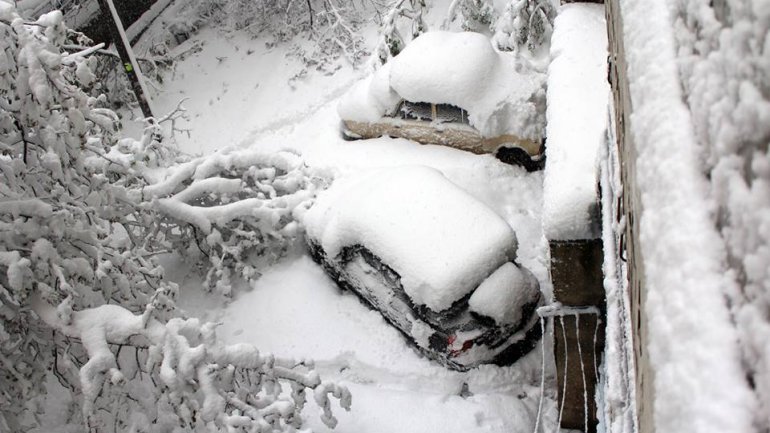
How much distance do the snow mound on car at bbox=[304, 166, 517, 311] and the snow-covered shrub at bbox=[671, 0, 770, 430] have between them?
4.47 meters

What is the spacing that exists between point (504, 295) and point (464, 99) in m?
3.29

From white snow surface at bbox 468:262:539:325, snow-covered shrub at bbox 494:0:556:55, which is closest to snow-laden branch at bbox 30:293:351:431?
white snow surface at bbox 468:262:539:325

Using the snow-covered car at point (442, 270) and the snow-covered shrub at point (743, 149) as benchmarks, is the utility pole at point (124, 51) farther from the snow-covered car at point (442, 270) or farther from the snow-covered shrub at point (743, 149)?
the snow-covered shrub at point (743, 149)

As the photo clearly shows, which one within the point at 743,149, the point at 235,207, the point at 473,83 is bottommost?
the point at 235,207

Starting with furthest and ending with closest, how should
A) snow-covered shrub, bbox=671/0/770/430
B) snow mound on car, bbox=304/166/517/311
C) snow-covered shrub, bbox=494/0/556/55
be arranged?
snow-covered shrub, bbox=494/0/556/55 → snow mound on car, bbox=304/166/517/311 → snow-covered shrub, bbox=671/0/770/430

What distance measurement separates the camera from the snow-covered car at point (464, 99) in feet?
26.1

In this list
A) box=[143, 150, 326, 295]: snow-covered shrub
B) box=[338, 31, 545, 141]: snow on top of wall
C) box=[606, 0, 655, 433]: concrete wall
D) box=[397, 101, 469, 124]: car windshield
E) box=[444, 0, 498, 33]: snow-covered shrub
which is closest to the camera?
box=[606, 0, 655, 433]: concrete wall

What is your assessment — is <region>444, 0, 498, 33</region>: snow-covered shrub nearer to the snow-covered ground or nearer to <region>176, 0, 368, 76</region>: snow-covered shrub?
<region>176, 0, 368, 76</region>: snow-covered shrub

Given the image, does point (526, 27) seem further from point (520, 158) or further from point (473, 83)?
point (520, 158)

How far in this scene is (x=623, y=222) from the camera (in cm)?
269

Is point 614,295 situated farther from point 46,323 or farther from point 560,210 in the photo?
point 46,323

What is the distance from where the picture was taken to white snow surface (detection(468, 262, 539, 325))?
562cm

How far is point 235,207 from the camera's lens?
294 inches

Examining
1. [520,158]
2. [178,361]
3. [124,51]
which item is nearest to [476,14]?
[520,158]
